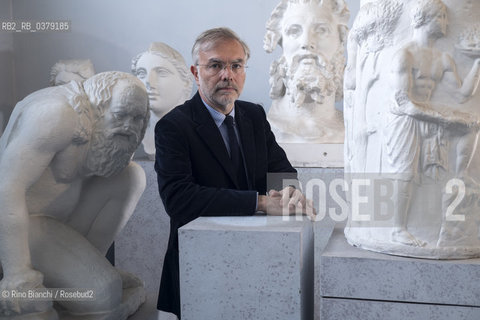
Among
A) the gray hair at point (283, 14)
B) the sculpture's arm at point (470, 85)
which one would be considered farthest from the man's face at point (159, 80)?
the sculpture's arm at point (470, 85)

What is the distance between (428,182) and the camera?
2.55 meters

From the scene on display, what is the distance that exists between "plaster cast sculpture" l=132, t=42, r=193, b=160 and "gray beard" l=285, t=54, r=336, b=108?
1.04m

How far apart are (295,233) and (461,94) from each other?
0.94 m

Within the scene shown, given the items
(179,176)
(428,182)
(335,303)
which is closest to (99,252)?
(179,176)

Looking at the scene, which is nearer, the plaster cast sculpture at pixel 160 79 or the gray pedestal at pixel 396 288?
the gray pedestal at pixel 396 288

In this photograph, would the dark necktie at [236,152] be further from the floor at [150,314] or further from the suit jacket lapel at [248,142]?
the floor at [150,314]

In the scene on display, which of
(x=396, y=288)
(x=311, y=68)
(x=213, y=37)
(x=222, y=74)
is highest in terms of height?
(x=213, y=37)

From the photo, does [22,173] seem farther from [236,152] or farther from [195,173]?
[236,152]

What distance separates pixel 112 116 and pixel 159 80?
2.62 meters

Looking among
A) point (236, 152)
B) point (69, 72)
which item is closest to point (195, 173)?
point (236, 152)

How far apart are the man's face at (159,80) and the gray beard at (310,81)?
109cm

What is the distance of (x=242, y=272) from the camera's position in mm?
2377

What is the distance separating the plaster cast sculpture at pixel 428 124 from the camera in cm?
251

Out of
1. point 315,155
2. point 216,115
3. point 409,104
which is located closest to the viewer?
point 409,104
